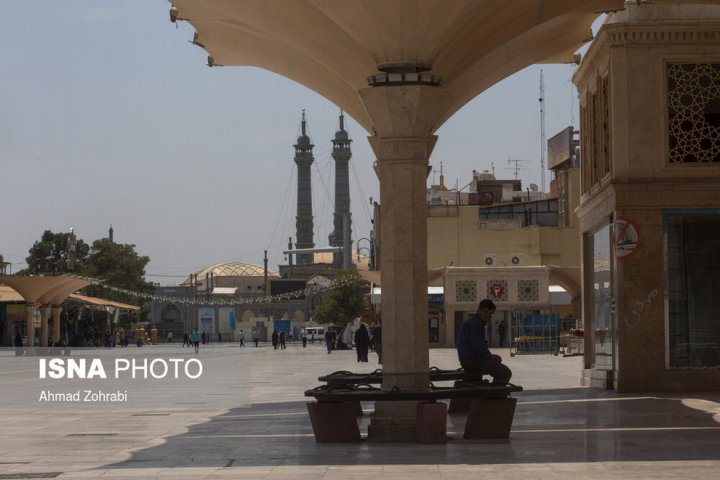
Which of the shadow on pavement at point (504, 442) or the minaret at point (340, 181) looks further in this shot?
the minaret at point (340, 181)

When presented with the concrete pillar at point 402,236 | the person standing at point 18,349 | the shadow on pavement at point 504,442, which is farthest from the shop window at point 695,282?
the person standing at point 18,349

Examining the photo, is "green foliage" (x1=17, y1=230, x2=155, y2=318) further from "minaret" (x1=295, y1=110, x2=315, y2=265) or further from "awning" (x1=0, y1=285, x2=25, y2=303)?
"minaret" (x1=295, y1=110, x2=315, y2=265)

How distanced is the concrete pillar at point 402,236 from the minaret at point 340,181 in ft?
513

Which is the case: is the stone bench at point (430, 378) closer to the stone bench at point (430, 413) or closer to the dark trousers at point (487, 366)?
the dark trousers at point (487, 366)

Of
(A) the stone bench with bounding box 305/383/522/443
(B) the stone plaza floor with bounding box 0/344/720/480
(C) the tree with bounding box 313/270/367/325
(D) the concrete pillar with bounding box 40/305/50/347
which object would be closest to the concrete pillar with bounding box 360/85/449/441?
(A) the stone bench with bounding box 305/383/522/443

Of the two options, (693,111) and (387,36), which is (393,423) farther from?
(693,111)

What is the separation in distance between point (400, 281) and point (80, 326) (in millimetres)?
70668

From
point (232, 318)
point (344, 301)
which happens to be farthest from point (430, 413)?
point (232, 318)

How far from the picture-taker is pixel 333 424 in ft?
39.8

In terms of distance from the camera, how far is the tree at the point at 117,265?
104688 millimetres

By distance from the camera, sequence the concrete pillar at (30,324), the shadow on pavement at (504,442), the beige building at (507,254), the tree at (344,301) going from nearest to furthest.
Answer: the shadow on pavement at (504,442), the beige building at (507,254), the concrete pillar at (30,324), the tree at (344,301)

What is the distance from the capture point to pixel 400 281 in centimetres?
1262

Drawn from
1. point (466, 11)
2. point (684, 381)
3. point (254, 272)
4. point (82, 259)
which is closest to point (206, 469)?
point (466, 11)

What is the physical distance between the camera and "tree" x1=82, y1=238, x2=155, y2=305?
343ft
